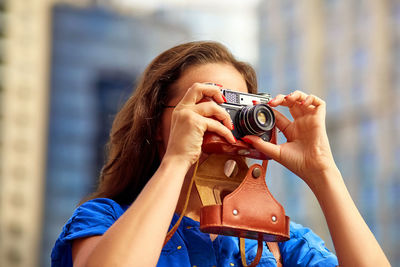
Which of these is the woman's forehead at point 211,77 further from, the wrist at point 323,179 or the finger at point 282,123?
the wrist at point 323,179

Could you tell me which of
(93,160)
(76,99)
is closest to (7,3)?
(76,99)

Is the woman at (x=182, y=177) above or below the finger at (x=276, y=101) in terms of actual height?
below

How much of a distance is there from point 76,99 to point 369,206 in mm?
32254

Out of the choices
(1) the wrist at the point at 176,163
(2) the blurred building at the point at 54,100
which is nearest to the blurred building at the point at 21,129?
(2) the blurred building at the point at 54,100

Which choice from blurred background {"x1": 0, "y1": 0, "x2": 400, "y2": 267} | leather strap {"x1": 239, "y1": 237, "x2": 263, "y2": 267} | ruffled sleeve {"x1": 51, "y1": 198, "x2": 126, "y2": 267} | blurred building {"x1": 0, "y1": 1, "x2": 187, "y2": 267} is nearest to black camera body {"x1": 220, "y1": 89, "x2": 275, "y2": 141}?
leather strap {"x1": 239, "y1": 237, "x2": 263, "y2": 267}

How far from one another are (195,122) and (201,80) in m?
0.45

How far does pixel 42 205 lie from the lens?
5594 cm

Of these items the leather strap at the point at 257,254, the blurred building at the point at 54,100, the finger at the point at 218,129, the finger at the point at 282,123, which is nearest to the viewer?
the finger at the point at 218,129

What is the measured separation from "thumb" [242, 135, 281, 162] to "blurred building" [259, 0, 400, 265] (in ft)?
105

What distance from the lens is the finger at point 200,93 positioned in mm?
2275

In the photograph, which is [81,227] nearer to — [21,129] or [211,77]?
[211,77]

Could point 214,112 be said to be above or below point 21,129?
above

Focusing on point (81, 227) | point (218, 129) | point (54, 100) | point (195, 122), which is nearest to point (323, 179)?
point (218, 129)

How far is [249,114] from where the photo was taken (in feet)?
7.73
